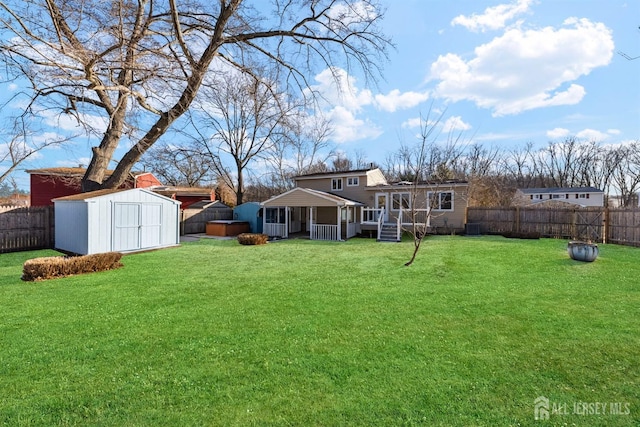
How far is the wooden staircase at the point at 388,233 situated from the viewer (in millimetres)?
15547

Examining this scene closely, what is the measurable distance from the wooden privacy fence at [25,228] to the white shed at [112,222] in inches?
32.6

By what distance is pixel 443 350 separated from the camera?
363 centimetres

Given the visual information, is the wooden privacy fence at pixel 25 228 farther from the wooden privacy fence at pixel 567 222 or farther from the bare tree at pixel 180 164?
the wooden privacy fence at pixel 567 222

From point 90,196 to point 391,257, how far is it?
428 inches

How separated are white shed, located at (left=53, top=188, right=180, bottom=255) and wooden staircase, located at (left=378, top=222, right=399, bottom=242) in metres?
10.4

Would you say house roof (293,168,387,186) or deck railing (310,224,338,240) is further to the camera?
house roof (293,168,387,186)

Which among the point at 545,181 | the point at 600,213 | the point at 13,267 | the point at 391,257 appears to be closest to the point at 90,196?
the point at 13,267

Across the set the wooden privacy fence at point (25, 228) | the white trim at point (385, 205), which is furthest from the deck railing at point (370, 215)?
the wooden privacy fence at point (25, 228)

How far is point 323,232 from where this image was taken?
1684 cm

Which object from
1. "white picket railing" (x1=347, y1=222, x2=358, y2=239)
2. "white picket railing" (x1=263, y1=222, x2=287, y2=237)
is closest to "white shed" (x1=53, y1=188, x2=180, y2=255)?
"white picket railing" (x1=263, y1=222, x2=287, y2=237)

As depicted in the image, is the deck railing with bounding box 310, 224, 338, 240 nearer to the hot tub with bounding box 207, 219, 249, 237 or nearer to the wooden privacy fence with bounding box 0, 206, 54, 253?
the hot tub with bounding box 207, 219, 249, 237

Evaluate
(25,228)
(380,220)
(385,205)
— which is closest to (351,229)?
(380,220)

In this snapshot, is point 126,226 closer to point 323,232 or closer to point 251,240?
point 251,240

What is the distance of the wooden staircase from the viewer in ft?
51.0
